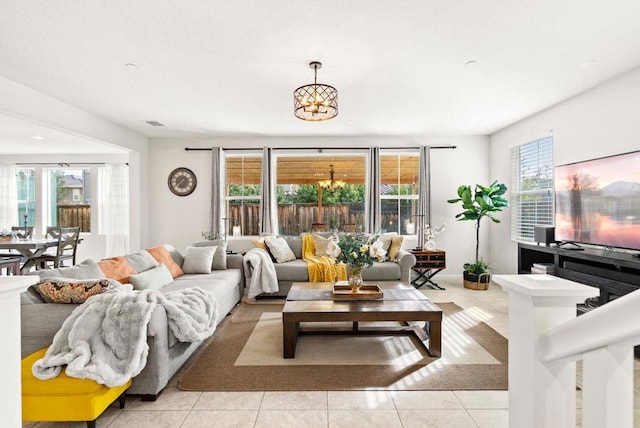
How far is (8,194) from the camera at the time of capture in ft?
24.1

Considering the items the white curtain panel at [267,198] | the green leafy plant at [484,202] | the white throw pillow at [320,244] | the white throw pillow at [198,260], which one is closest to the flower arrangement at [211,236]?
the white curtain panel at [267,198]

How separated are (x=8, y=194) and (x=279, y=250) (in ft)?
21.0

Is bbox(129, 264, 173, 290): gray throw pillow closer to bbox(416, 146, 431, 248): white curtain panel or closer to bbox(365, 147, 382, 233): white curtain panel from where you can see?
bbox(365, 147, 382, 233): white curtain panel

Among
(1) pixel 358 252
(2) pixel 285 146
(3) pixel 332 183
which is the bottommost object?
(1) pixel 358 252

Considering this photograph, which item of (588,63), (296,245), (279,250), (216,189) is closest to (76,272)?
(279,250)

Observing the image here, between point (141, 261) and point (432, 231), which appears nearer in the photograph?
point (141, 261)

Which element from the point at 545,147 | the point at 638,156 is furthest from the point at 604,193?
the point at 545,147

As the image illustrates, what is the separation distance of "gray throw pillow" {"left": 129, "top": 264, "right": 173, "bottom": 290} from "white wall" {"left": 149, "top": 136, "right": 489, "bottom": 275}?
256 centimetres

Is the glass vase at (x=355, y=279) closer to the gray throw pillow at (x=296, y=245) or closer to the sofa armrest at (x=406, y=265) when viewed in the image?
the sofa armrest at (x=406, y=265)

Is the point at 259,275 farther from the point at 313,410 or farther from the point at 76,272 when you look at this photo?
the point at 313,410

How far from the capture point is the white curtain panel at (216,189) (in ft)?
19.7

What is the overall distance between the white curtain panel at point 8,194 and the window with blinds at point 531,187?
9.65 metres

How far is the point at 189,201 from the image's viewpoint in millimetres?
6219

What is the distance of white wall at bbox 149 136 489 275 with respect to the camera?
6.12 meters
